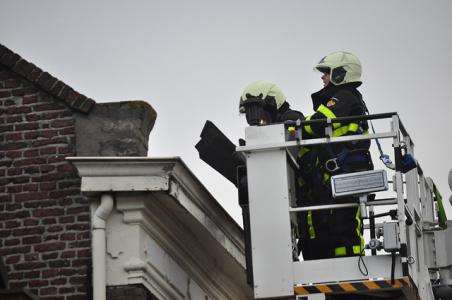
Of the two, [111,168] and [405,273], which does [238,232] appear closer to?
[111,168]

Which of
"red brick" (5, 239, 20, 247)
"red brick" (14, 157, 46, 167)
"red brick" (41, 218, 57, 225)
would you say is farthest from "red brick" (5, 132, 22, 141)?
"red brick" (5, 239, 20, 247)

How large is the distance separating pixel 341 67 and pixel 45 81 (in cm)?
297

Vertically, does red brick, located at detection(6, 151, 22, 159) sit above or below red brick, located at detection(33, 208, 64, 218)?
above

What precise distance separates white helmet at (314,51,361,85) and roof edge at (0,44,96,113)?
230 centimetres

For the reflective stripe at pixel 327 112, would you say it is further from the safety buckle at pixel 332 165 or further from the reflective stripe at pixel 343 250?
the reflective stripe at pixel 343 250

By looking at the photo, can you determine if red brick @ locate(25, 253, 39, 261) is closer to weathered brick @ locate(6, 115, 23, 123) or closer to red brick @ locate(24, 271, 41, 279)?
red brick @ locate(24, 271, 41, 279)

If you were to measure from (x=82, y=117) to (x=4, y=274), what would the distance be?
1710 mm

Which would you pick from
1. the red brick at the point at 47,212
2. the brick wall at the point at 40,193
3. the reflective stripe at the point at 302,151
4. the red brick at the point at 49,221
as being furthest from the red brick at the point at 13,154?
the reflective stripe at the point at 302,151

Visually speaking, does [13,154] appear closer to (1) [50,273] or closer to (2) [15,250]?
(2) [15,250]

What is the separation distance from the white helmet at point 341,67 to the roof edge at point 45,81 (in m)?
2.30

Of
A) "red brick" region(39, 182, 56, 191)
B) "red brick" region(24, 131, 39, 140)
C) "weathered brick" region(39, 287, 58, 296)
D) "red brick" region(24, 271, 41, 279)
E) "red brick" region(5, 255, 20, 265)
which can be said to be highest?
"red brick" region(24, 131, 39, 140)

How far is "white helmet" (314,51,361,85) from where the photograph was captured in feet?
38.5

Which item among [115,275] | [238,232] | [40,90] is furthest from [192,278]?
[40,90]

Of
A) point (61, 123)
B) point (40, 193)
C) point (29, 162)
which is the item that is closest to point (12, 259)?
point (40, 193)
